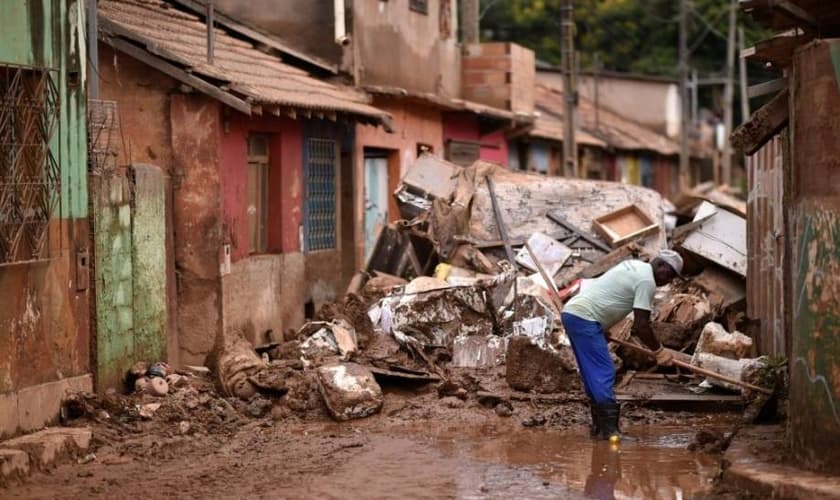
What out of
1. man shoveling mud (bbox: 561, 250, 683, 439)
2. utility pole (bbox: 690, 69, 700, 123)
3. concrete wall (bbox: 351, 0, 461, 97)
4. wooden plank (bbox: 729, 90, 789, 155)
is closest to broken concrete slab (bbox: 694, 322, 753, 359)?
man shoveling mud (bbox: 561, 250, 683, 439)

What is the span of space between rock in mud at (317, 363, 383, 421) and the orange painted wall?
6.67 metres

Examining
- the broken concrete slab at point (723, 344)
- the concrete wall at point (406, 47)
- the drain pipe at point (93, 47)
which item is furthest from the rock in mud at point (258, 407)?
the concrete wall at point (406, 47)

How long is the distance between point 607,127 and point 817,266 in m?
29.8

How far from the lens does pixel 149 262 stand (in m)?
13.0

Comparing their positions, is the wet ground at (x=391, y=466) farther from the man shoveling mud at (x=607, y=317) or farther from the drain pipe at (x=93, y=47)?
the drain pipe at (x=93, y=47)

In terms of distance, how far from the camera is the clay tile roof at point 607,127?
35.1m

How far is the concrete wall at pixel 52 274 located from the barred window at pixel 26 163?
11cm

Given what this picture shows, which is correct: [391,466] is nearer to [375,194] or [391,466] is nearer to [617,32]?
[375,194]

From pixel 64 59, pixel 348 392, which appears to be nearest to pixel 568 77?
pixel 348 392

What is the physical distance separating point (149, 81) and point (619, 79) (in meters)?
29.5

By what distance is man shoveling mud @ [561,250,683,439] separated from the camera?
1126cm

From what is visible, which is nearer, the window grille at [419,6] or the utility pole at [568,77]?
the window grille at [419,6]

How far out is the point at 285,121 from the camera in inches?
667

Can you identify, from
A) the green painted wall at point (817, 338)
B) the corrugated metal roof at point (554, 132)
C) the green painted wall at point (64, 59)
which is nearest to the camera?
the green painted wall at point (817, 338)
